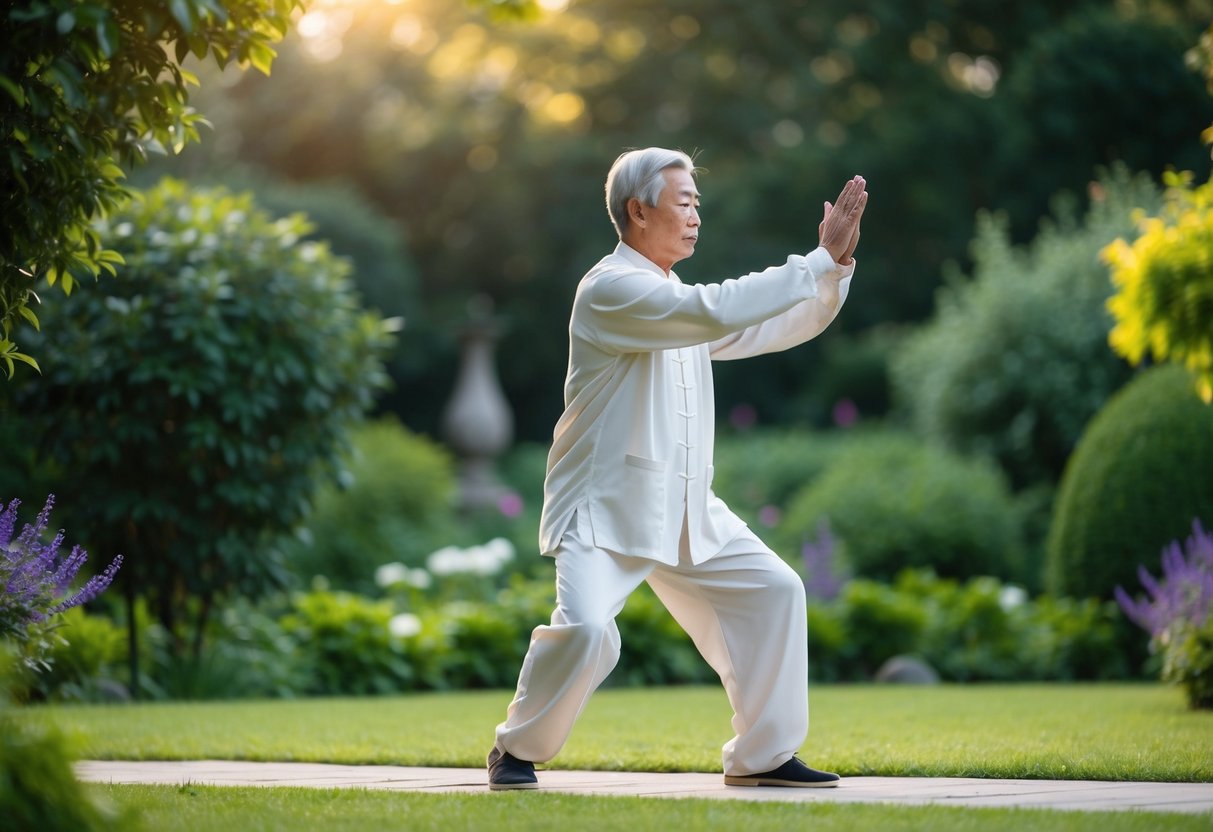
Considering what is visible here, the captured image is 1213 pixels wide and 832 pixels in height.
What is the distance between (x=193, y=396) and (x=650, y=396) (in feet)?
14.7

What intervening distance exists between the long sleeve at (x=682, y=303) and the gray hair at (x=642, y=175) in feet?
0.82

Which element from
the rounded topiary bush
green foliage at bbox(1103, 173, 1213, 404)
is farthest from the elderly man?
the rounded topiary bush

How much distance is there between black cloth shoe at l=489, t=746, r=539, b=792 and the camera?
188 inches

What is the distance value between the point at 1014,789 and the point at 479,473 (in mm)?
14457

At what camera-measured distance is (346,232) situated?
26516 millimetres

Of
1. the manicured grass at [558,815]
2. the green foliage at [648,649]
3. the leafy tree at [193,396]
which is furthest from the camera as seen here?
the green foliage at [648,649]

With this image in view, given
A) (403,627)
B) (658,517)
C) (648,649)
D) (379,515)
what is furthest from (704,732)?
(379,515)

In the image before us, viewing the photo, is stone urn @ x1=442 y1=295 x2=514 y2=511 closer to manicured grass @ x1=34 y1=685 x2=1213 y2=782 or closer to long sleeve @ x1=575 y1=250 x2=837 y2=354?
manicured grass @ x1=34 y1=685 x2=1213 y2=782

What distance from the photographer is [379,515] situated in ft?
45.8

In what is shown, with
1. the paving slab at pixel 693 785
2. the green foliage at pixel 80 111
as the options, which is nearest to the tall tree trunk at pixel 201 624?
the paving slab at pixel 693 785

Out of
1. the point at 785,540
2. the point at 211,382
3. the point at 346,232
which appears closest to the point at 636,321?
the point at 211,382

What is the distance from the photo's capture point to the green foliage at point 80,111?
4262 millimetres

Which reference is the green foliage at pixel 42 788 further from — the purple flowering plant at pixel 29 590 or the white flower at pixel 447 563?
the white flower at pixel 447 563

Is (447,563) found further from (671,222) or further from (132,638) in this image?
(671,222)
